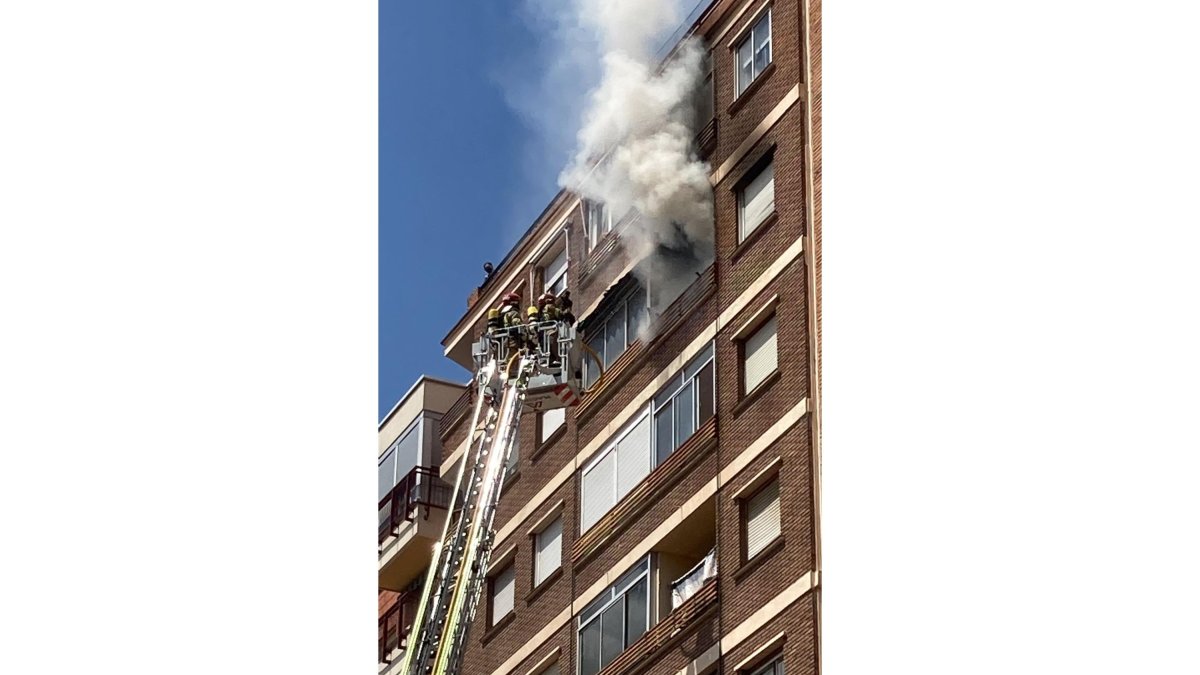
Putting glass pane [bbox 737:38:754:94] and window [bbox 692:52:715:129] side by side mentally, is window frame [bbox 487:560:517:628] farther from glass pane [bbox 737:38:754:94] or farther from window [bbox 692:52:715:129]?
glass pane [bbox 737:38:754:94]

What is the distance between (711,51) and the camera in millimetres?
29484

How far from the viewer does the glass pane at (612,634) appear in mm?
28141

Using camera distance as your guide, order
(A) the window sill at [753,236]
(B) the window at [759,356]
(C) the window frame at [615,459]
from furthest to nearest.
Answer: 1. (C) the window frame at [615,459]
2. (A) the window sill at [753,236]
3. (B) the window at [759,356]

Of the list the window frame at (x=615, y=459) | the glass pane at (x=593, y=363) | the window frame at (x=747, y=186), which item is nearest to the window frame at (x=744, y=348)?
the window frame at (x=747, y=186)

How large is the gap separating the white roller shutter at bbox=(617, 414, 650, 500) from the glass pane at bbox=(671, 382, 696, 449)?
0.80 metres

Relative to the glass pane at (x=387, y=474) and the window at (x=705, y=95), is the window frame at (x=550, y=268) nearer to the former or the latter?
the window at (x=705, y=95)

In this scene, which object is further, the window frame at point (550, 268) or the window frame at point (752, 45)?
the window frame at point (550, 268)

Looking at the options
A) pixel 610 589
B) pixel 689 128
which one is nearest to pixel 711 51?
pixel 689 128

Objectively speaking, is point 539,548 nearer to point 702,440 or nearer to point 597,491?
point 597,491

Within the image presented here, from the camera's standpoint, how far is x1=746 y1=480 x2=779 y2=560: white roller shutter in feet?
83.0

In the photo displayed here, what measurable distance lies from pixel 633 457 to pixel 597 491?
114 centimetres

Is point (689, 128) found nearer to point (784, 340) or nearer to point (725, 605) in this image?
point (784, 340)

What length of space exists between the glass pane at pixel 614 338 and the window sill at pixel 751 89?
3458 mm

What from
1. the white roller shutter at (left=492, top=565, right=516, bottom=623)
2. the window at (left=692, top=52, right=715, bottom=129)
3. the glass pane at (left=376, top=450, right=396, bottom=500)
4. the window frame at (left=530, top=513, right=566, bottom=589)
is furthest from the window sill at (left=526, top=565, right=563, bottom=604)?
the glass pane at (left=376, top=450, right=396, bottom=500)
